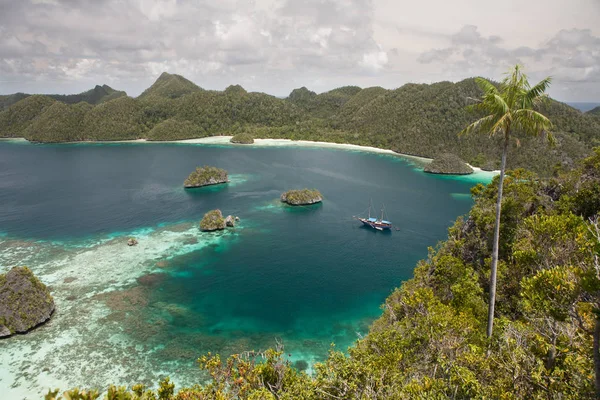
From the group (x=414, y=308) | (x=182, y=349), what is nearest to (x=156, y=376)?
(x=182, y=349)

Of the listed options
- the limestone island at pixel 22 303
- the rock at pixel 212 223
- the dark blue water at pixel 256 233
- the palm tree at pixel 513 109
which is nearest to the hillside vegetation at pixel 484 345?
the palm tree at pixel 513 109

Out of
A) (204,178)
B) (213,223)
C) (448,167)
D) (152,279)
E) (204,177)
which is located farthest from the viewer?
(448,167)

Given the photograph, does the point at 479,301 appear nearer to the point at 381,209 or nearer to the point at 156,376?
the point at 156,376

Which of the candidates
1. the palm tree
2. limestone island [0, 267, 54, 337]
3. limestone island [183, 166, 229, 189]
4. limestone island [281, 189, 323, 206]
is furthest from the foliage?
the palm tree

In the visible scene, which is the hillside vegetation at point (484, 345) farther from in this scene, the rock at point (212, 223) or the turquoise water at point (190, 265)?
the rock at point (212, 223)

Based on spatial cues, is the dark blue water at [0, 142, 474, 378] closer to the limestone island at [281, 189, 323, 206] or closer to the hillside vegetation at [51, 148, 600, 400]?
the limestone island at [281, 189, 323, 206]

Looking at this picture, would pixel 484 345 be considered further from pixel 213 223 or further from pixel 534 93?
pixel 213 223

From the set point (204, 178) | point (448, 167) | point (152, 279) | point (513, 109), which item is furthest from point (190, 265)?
point (448, 167)

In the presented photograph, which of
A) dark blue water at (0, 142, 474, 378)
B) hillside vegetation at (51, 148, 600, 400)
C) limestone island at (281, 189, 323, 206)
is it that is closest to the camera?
hillside vegetation at (51, 148, 600, 400)
